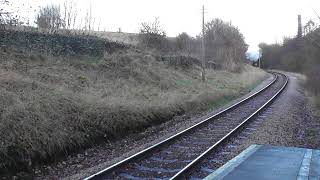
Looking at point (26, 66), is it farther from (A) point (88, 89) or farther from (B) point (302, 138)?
(B) point (302, 138)

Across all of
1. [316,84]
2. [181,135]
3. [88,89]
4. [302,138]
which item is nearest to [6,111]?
[181,135]

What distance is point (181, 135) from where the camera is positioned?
15.5 meters

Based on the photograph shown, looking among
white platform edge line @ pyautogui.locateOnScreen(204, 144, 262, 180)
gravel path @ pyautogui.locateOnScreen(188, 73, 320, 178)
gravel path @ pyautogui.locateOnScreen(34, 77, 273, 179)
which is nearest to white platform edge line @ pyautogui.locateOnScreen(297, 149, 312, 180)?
white platform edge line @ pyautogui.locateOnScreen(204, 144, 262, 180)

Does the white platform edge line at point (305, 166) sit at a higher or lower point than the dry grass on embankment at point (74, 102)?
lower

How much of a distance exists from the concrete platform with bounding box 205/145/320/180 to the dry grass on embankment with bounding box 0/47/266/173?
16.0 ft

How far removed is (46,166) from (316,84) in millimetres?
23506

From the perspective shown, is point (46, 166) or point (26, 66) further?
point (26, 66)

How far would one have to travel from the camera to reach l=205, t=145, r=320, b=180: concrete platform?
9.78 meters

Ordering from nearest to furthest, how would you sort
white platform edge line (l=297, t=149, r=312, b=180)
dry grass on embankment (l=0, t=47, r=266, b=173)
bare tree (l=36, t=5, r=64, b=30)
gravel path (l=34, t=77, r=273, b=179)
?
1. white platform edge line (l=297, t=149, r=312, b=180)
2. gravel path (l=34, t=77, r=273, b=179)
3. dry grass on embankment (l=0, t=47, r=266, b=173)
4. bare tree (l=36, t=5, r=64, b=30)

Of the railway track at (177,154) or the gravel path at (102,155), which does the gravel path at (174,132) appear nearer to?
the gravel path at (102,155)

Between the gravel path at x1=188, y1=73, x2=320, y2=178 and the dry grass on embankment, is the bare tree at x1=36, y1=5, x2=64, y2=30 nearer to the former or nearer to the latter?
the dry grass on embankment

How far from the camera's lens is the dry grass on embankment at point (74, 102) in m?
12.0

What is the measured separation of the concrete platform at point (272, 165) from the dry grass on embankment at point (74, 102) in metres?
4.87

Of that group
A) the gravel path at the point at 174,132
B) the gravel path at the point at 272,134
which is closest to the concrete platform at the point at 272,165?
the gravel path at the point at 272,134
